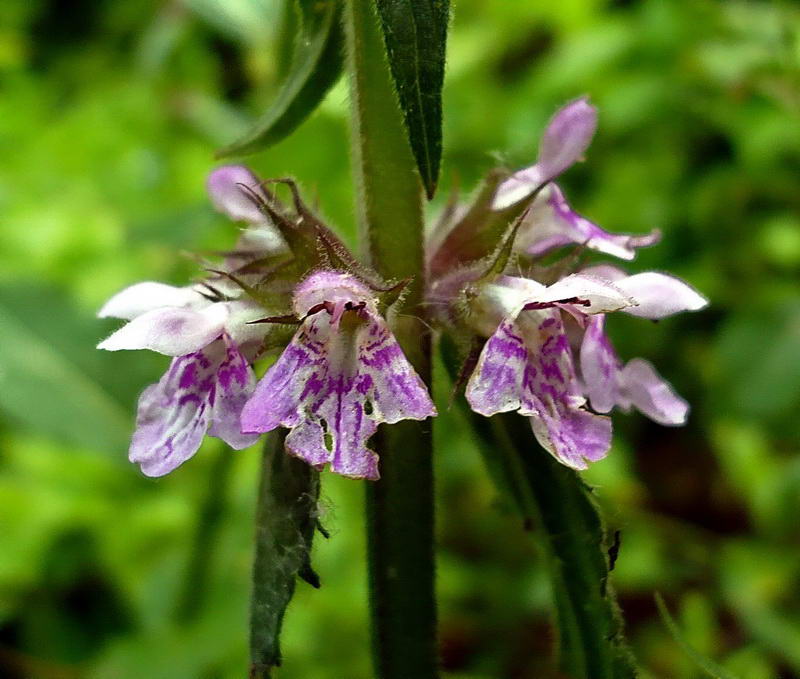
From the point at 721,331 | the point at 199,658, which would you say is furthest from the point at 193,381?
the point at 721,331

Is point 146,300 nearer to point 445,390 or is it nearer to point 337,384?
point 337,384

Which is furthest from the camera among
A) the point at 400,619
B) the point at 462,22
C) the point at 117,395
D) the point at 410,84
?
the point at 462,22

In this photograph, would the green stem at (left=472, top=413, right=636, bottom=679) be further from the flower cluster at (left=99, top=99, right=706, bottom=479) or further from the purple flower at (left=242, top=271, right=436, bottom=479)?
the purple flower at (left=242, top=271, right=436, bottom=479)

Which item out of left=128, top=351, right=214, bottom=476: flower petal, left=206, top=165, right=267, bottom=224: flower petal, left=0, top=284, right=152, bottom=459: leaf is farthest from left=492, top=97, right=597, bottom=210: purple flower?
left=0, top=284, right=152, bottom=459: leaf

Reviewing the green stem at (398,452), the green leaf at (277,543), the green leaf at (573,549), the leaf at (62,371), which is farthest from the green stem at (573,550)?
the leaf at (62,371)

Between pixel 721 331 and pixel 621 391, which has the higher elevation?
pixel 721 331

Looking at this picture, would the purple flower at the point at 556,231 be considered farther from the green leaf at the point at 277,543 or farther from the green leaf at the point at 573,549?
the green leaf at the point at 277,543

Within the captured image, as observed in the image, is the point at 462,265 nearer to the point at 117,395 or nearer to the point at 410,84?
the point at 410,84
